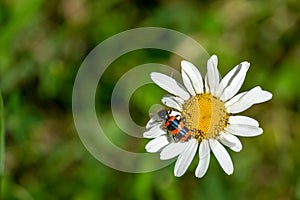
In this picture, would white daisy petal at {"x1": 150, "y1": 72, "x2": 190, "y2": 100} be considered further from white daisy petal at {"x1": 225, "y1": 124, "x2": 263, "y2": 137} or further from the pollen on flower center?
white daisy petal at {"x1": 225, "y1": 124, "x2": 263, "y2": 137}

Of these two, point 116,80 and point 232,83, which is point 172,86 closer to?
point 232,83

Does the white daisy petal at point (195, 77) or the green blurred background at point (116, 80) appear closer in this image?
the white daisy petal at point (195, 77)

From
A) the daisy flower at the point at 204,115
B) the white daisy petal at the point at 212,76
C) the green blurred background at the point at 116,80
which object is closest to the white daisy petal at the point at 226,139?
the daisy flower at the point at 204,115

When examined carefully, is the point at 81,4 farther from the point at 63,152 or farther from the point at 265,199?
the point at 265,199

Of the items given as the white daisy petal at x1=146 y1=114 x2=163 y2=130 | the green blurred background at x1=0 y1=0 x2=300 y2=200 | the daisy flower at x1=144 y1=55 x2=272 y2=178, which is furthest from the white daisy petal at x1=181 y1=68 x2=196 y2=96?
the green blurred background at x1=0 y1=0 x2=300 y2=200

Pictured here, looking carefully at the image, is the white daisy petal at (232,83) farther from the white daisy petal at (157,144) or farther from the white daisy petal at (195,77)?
the white daisy petal at (157,144)

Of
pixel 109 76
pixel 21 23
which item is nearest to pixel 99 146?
pixel 109 76

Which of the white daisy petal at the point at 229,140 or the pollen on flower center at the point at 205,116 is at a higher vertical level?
the pollen on flower center at the point at 205,116

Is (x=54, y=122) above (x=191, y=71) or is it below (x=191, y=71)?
above
